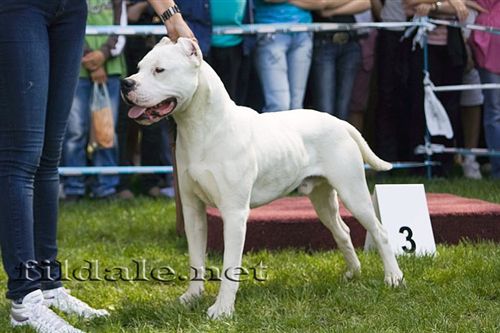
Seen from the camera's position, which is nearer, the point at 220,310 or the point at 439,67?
the point at 220,310

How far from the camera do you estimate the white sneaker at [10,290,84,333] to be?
389 cm

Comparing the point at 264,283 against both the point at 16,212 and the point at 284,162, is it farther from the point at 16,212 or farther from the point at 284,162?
the point at 16,212

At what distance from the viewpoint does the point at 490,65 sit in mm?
8461

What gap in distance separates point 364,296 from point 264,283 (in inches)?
24.0

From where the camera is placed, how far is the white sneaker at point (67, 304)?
429cm

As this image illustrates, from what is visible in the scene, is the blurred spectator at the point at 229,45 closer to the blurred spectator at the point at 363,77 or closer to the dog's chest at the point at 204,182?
the blurred spectator at the point at 363,77

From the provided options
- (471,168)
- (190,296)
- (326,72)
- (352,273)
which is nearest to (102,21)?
(326,72)

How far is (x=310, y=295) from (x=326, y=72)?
450 cm

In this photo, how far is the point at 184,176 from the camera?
13.9ft

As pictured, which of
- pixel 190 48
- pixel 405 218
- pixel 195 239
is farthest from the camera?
pixel 405 218

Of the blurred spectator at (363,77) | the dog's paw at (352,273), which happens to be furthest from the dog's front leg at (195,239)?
the blurred spectator at (363,77)

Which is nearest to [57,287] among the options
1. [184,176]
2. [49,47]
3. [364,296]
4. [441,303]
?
[184,176]

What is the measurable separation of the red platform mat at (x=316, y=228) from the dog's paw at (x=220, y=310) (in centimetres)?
157

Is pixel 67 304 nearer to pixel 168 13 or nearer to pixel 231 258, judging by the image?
pixel 231 258
